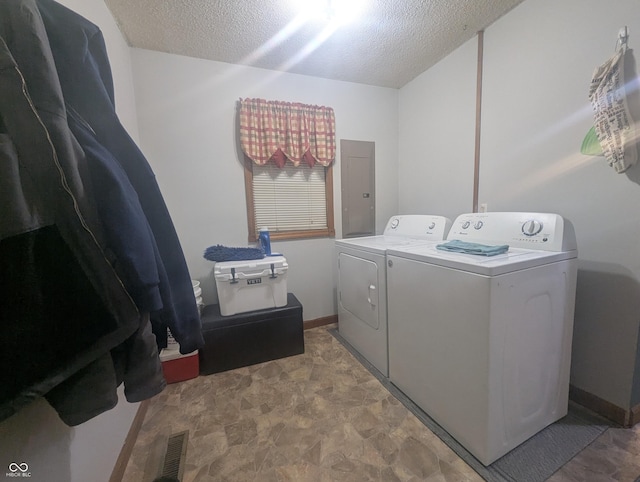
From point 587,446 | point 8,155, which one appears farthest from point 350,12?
point 587,446

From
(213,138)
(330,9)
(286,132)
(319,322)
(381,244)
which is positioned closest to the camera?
(330,9)

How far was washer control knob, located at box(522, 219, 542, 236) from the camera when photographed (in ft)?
4.52

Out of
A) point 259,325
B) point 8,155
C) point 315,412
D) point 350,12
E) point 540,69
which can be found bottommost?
point 315,412

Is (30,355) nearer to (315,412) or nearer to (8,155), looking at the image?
(8,155)

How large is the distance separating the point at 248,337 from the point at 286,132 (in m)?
1.79

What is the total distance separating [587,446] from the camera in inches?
48.5

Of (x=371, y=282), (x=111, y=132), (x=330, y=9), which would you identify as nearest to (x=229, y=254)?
(x=371, y=282)

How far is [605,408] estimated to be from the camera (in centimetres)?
139

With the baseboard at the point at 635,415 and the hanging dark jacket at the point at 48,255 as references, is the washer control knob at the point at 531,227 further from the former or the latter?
the hanging dark jacket at the point at 48,255

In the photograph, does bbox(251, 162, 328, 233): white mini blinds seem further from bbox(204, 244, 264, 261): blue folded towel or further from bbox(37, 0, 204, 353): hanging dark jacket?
bbox(37, 0, 204, 353): hanging dark jacket

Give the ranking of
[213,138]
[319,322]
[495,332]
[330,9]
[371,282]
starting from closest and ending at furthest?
[495,332]
[330,9]
[371,282]
[213,138]
[319,322]

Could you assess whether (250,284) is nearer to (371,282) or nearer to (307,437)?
(371,282)

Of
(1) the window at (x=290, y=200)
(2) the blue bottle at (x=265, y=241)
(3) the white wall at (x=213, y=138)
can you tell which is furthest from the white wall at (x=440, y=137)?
(2) the blue bottle at (x=265, y=241)

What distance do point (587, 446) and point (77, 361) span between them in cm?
209
